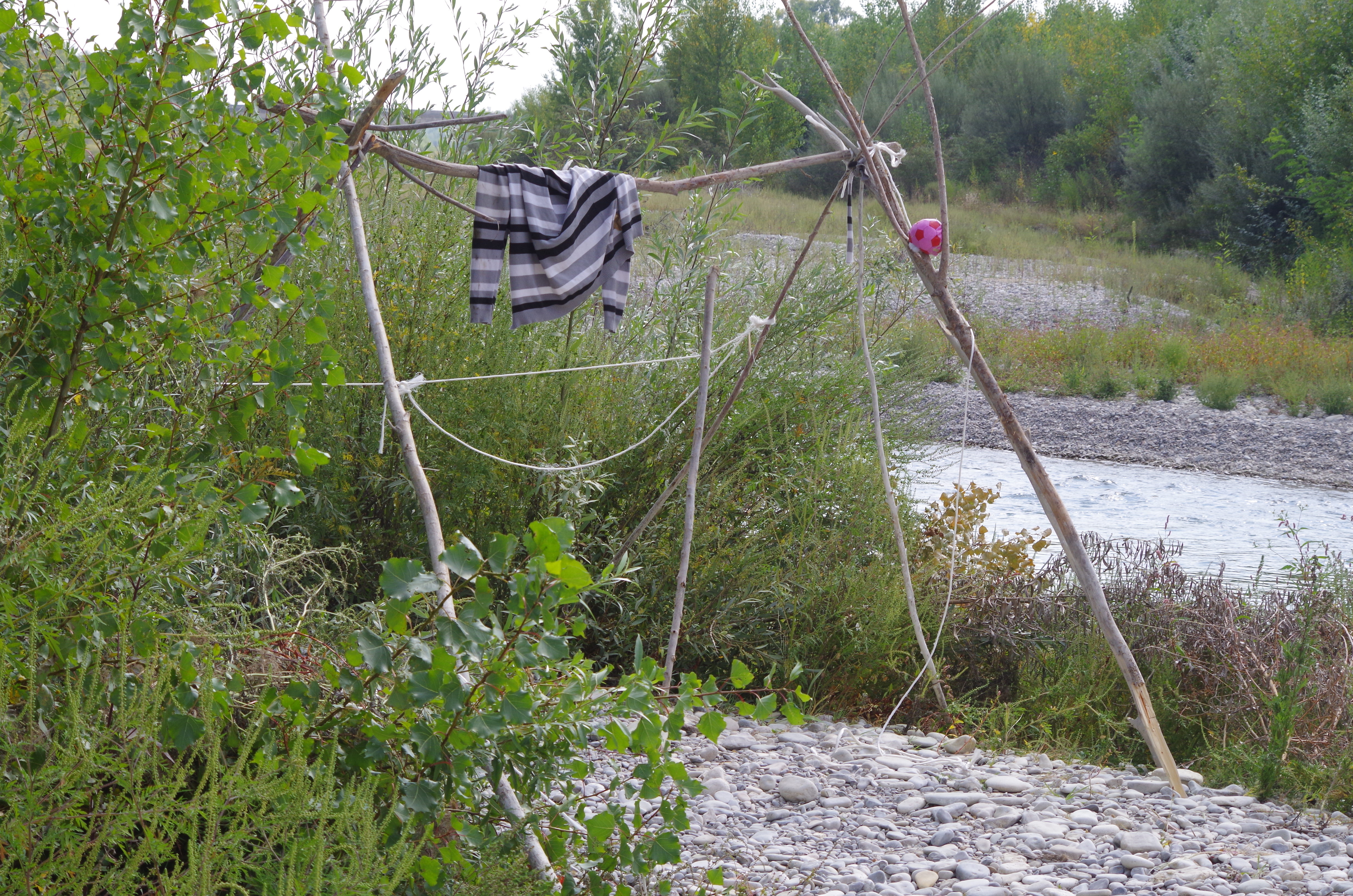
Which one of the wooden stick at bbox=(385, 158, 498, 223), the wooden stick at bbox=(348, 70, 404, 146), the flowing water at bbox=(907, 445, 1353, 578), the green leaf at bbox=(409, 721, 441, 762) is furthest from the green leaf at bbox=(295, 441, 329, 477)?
the flowing water at bbox=(907, 445, 1353, 578)

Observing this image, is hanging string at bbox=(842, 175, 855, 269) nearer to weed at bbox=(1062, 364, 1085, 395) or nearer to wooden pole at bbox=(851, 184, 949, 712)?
wooden pole at bbox=(851, 184, 949, 712)

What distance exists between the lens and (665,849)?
152 centimetres

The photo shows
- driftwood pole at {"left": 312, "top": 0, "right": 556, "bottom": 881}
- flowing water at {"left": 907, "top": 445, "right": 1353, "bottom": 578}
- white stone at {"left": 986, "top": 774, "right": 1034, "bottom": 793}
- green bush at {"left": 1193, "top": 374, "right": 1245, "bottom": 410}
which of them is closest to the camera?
driftwood pole at {"left": 312, "top": 0, "right": 556, "bottom": 881}

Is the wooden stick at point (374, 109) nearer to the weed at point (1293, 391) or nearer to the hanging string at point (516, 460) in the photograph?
the hanging string at point (516, 460)

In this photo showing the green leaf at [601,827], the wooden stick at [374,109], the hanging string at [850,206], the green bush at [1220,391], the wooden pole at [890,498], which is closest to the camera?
the green leaf at [601,827]

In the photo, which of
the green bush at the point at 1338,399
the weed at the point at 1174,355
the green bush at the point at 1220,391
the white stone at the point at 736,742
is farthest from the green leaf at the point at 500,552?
the weed at the point at 1174,355

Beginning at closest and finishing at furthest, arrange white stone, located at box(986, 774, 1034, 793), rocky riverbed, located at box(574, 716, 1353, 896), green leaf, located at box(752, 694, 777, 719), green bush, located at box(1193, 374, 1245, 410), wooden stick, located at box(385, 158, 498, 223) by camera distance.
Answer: green leaf, located at box(752, 694, 777, 719), rocky riverbed, located at box(574, 716, 1353, 896), wooden stick, located at box(385, 158, 498, 223), white stone, located at box(986, 774, 1034, 793), green bush, located at box(1193, 374, 1245, 410)

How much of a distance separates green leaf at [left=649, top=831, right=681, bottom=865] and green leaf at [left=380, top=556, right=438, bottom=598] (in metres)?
0.53

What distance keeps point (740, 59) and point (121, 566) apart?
16563 mm

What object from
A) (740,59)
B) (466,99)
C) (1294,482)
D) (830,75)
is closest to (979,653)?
(830,75)

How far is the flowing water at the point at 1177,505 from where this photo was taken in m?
6.24

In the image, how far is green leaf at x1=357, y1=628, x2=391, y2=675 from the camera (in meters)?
1.33

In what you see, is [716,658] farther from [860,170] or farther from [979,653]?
[860,170]

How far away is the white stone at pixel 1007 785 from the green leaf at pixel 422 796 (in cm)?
190
